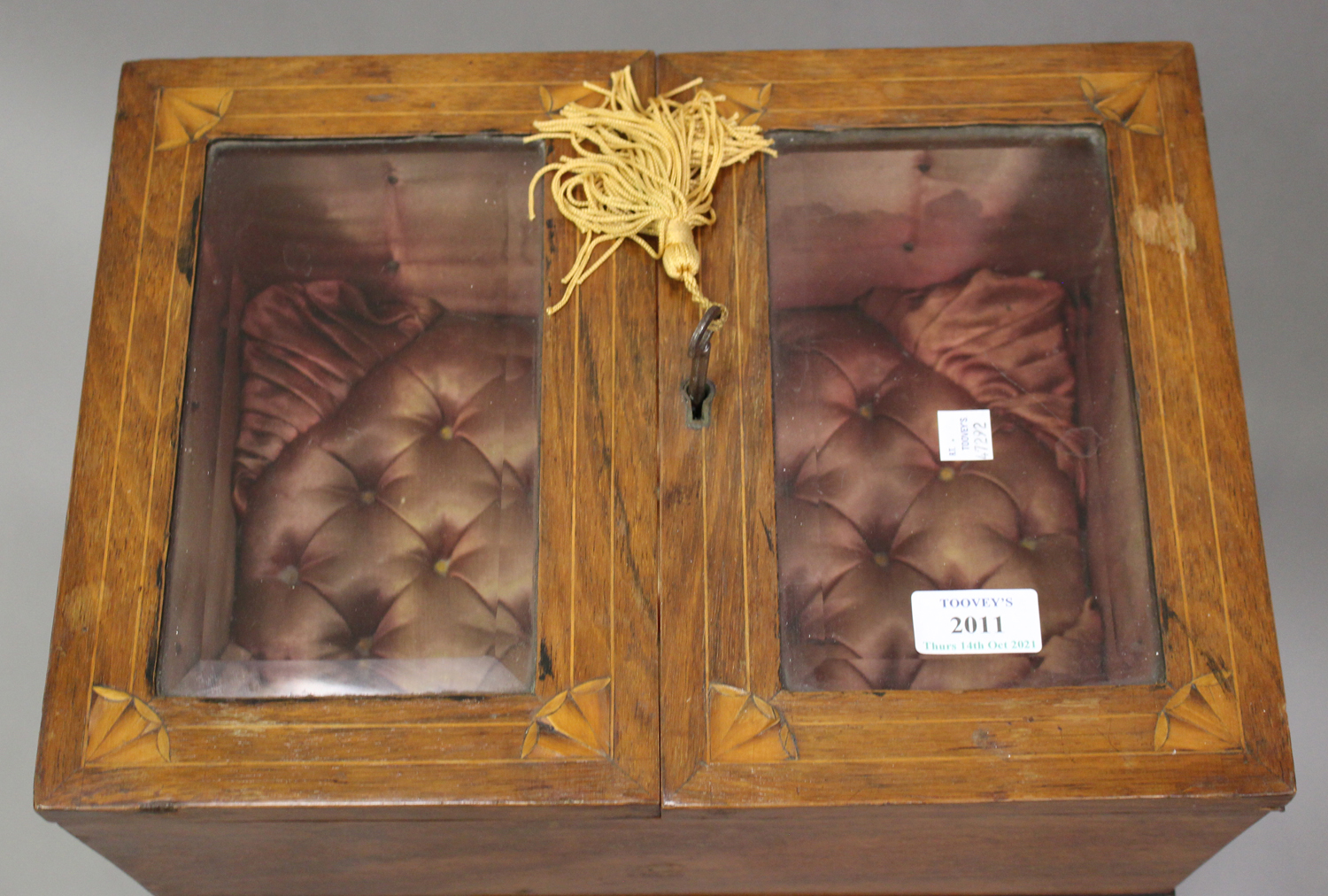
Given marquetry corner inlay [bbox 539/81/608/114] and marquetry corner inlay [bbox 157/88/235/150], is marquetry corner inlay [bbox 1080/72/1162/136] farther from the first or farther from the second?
marquetry corner inlay [bbox 157/88/235/150]

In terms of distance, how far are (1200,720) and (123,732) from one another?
116 centimetres

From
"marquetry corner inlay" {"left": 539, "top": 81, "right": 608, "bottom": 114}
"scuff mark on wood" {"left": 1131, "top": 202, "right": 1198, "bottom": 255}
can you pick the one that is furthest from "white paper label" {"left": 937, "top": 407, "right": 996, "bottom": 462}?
"marquetry corner inlay" {"left": 539, "top": 81, "right": 608, "bottom": 114}

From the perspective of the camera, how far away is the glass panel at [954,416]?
4.71 ft

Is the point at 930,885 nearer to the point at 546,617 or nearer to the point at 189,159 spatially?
the point at 546,617

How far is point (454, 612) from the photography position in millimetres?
1450

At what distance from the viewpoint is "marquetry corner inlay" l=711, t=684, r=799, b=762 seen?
1376 millimetres

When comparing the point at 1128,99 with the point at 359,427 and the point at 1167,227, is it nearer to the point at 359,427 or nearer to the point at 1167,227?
the point at 1167,227

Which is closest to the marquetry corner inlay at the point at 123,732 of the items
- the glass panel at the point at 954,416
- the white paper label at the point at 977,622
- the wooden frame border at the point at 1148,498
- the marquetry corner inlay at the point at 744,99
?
the wooden frame border at the point at 1148,498

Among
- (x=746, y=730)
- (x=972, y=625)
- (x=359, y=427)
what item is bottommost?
(x=746, y=730)

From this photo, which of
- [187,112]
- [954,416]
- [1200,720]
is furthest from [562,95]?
[1200,720]

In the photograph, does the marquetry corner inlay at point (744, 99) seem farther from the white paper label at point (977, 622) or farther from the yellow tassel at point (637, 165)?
the white paper label at point (977, 622)

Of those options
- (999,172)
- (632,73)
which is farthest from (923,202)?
(632,73)

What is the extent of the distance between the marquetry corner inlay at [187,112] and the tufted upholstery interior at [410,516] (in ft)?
1.12

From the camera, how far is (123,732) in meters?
1.39
